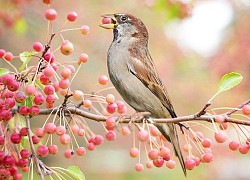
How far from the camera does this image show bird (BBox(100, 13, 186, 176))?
9.46ft

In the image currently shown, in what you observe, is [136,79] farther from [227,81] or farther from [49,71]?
[49,71]

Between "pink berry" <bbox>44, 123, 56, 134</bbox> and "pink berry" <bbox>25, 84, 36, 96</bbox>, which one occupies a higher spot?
"pink berry" <bbox>25, 84, 36, 96</bbox>

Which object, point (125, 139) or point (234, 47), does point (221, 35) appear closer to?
point (234, 47)

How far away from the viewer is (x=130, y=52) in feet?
10.0

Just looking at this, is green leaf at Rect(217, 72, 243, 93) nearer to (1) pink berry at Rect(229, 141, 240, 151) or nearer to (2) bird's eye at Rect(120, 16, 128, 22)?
(1) pink berry at Rect(229, 141, 240, 151)

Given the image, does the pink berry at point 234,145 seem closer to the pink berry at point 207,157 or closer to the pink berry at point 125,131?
the pink berry at point 207,157

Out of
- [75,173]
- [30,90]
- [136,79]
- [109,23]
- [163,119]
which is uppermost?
[109,23]

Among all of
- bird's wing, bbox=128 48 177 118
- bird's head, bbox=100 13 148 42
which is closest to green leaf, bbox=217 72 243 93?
bird's wing, bbox=128 48 177 118

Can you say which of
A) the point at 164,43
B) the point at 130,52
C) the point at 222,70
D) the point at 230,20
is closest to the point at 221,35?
the point at 230,20

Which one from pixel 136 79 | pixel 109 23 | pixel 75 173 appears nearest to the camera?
pixel 75 173

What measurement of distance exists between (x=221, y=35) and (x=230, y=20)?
0.68ft

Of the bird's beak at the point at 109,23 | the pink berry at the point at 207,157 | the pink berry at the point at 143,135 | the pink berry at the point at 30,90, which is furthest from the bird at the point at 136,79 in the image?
the pink berry at the point at 30,90

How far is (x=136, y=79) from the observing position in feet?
9.68

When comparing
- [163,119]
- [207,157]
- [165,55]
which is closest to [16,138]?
[163,119]
